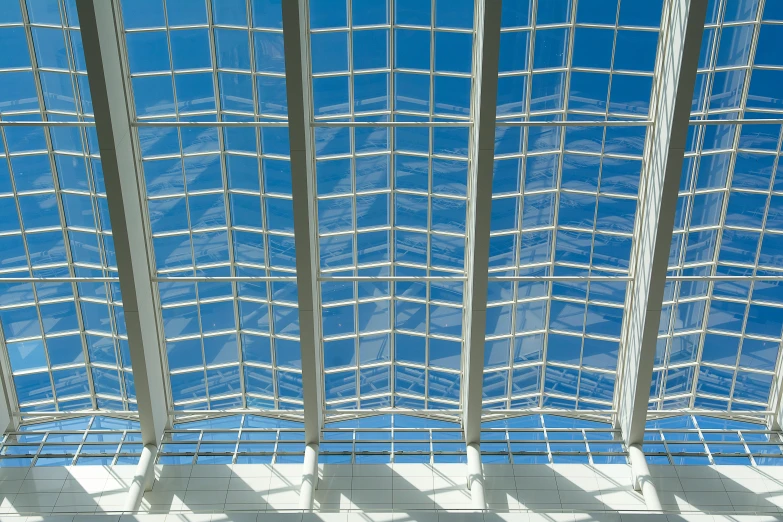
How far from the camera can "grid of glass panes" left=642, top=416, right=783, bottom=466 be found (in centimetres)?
2220

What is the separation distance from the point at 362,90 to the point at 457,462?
32.5 ft

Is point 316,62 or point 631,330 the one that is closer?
point 316,62

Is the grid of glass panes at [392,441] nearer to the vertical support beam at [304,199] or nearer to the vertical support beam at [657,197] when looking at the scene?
the vertical support beam at [304,199]

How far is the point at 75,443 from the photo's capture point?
22.8 metres

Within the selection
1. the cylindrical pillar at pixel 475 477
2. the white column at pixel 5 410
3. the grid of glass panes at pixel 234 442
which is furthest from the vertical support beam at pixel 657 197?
the white column at pixel 5 410

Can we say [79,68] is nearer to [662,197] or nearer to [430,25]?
[430,25]

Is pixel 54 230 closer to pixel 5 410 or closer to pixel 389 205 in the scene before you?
pixel 5 410

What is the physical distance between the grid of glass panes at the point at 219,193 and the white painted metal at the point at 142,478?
6.78ft

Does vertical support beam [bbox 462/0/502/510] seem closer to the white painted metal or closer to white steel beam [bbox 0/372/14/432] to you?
the white painted metal

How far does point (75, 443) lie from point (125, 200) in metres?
7.99

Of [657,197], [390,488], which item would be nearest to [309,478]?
[390,488]

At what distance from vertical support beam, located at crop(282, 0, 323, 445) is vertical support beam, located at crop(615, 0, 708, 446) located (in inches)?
305

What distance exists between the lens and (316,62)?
19.1 meters

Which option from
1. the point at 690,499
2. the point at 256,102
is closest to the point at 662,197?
the point at 690,499
